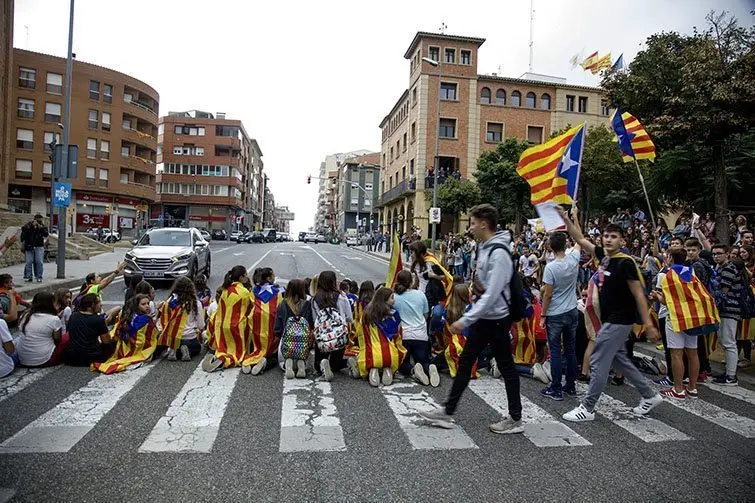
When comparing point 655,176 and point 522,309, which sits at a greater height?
point 655,176

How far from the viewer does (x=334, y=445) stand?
14.6ft

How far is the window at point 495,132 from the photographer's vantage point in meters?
48.2

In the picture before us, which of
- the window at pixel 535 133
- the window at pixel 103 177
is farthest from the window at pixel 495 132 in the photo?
the window at pixel 103 177

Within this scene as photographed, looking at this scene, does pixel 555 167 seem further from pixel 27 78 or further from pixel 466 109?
pixel 27 78

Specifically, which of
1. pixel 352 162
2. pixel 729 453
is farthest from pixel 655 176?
pixel 352 162

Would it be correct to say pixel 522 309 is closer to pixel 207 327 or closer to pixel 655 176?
pixel 207 327

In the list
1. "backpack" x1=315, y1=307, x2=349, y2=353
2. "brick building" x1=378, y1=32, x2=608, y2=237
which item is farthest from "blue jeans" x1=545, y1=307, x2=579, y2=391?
"brick building" x1=378, y1=32, x2=608, y2=237

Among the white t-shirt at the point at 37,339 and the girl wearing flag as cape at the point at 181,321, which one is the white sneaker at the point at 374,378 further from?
the white t-shirt at the point at 37,339

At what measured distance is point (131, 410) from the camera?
521cm

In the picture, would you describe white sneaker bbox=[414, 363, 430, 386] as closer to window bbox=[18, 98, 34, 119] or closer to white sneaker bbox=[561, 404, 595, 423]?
white sneaker bbox=[561, 404, 595, 423]

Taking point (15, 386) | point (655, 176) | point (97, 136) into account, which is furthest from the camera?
point (97, 136)

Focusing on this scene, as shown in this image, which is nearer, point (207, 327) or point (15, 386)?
point (15, 386)

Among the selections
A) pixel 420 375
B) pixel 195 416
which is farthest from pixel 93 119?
pixel 195 416

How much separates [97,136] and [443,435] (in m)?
57.6
